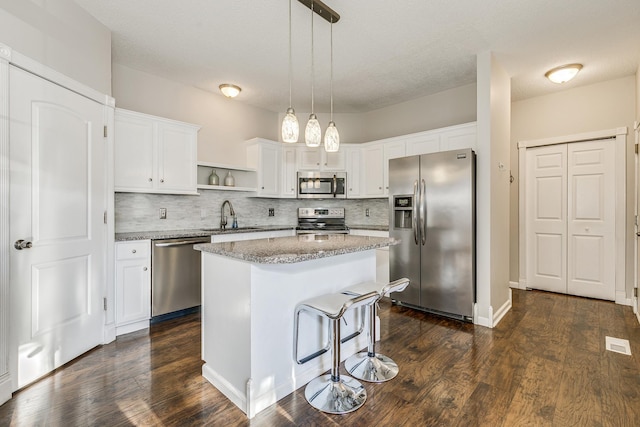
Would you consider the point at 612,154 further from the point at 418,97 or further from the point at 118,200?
the point at 118,200

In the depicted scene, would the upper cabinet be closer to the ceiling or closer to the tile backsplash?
the tile backsplash

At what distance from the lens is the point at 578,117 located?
4.12 meters

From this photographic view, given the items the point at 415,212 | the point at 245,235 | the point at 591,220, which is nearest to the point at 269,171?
the point at 245,235

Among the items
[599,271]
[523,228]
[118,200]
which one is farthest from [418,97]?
[118,200]

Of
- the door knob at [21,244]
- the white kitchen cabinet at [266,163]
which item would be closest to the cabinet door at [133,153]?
the door knob at [21,244]

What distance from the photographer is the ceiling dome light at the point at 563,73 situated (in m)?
3.47

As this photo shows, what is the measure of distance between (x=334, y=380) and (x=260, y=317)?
2.07 ft

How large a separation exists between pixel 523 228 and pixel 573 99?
72.0 inches

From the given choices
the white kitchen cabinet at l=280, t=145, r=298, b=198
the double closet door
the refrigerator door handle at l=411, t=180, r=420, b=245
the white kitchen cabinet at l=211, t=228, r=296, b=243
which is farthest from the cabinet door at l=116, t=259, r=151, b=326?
the double closet door

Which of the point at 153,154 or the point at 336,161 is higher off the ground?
the point at 336,161

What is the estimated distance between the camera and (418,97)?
452cm

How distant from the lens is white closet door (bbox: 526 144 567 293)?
4320mm

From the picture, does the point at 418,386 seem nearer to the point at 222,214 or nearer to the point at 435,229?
the point at 435,229

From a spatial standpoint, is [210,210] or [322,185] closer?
[210,210]
